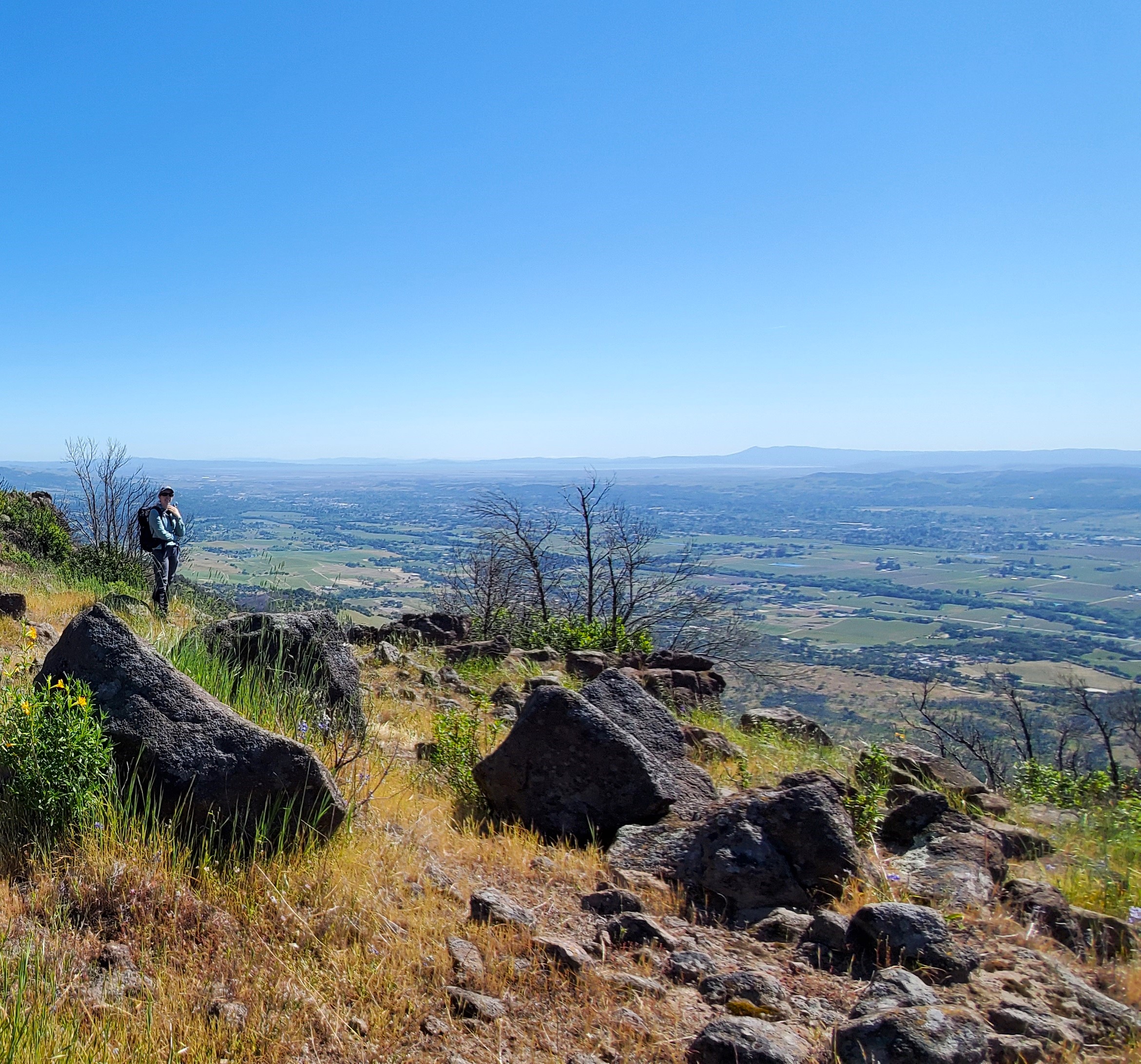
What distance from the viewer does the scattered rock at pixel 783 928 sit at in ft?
11.0

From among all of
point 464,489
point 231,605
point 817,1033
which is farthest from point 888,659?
point 464,489

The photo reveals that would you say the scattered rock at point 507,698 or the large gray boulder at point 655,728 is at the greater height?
the large gray boulder at point 655,728

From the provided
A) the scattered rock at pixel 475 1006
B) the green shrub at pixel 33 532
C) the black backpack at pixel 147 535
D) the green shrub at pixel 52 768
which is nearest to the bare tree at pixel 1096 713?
the scattered rock at pixel 475 1006

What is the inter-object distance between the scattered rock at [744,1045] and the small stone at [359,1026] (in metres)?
1.10

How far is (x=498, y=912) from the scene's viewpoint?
3201 mm

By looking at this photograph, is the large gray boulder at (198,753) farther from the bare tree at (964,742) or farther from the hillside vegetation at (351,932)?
the bare tree at (964,742)

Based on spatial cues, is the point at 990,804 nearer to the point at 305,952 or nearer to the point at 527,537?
the point at 305,952

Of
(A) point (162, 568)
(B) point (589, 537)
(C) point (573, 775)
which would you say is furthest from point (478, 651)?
(B) point (589, 537)

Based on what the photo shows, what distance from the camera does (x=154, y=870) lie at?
3109 mm

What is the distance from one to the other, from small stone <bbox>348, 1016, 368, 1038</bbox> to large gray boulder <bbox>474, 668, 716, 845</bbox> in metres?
2.06

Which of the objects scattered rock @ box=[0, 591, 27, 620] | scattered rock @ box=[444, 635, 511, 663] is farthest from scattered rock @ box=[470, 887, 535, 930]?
scattered rock @ box=[0, 591, 27, 620]

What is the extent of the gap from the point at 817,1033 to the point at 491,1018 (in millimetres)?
1165

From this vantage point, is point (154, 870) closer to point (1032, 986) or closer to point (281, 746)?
point (281, 746)

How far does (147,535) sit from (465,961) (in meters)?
10.9
